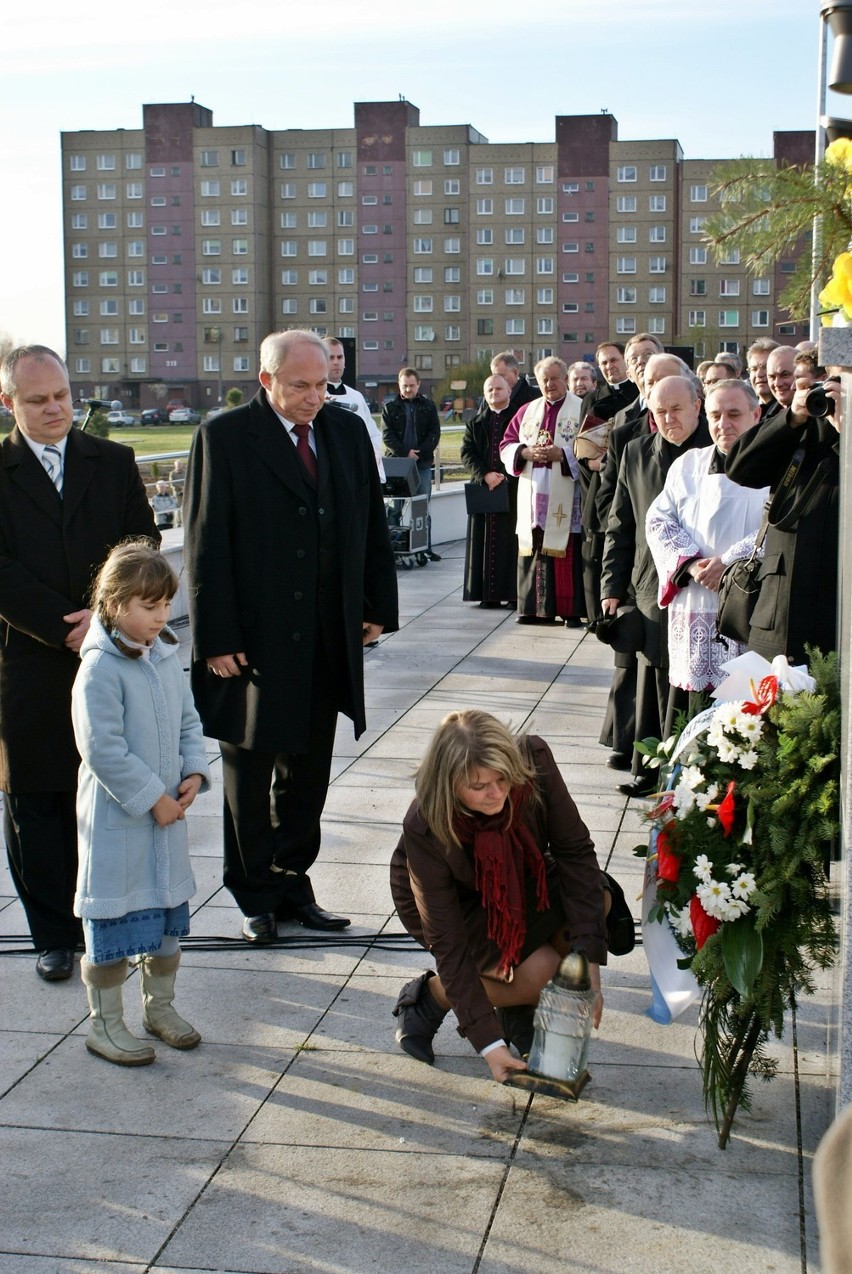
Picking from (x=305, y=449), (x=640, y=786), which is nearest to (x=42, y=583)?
(x=305, y=449)

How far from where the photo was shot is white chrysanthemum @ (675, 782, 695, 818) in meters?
3.86

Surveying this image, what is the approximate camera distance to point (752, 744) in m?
3.81

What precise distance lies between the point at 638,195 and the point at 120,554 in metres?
103

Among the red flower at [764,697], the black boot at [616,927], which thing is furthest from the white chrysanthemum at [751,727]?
the black boot at [616,927]

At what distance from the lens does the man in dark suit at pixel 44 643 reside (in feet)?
16.4

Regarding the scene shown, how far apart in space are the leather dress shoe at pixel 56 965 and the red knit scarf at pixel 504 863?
1562 millimetres

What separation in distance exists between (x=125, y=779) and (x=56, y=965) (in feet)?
3.23

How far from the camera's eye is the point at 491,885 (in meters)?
4.15

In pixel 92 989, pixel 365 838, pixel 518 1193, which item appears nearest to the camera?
pixel 518 1193

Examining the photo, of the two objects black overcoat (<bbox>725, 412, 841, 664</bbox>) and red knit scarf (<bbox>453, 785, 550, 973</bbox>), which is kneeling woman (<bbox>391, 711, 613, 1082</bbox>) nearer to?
red knit scarf (<bbox>453, 785, 550, 973</bbox>)

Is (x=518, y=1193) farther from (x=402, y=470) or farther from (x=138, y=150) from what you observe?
(x=138, y=150)

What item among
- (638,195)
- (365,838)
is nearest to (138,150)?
(638,195)

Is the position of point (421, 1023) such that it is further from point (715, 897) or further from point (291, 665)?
point (291, 665)

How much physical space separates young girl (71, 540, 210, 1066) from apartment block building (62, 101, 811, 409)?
9691 cm
